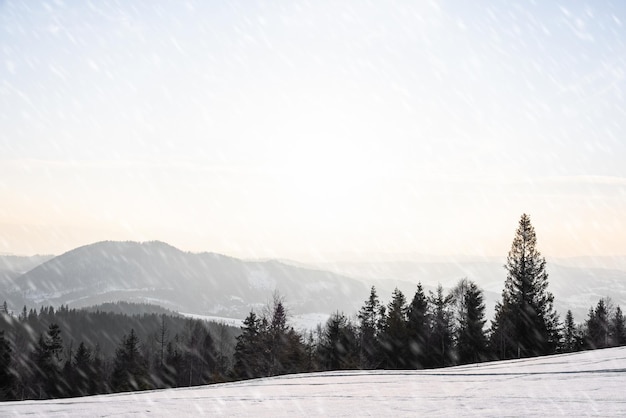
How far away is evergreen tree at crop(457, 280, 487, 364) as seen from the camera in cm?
4031

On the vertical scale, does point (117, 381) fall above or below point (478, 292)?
below

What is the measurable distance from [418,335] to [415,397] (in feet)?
122

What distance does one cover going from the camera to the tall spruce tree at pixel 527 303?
34.2 m

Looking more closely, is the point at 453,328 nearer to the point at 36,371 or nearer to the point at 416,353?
the point at 416,353

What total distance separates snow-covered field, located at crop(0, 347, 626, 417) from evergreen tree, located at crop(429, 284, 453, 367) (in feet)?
113

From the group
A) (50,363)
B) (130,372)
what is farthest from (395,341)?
(50,363)

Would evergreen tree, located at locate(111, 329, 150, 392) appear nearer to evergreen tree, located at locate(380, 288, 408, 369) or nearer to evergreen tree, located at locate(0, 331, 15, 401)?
evergreen tree, located at locate(0, 331, 15, 401)

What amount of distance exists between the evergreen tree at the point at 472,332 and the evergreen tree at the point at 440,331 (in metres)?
0.91

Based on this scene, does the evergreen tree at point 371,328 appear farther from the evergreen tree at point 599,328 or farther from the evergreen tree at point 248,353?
the evergreen tree at point 599,328

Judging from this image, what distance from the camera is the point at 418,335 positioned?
41.6 metres

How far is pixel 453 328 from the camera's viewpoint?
4459 cm

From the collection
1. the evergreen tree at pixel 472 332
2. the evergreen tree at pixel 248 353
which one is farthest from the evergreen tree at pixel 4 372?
the evergreen tree at pixel 472 332

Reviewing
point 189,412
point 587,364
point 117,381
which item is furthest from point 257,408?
point 117,381

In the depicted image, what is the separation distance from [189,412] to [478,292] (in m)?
39.3
